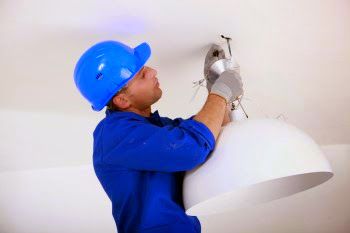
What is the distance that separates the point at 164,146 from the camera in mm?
833

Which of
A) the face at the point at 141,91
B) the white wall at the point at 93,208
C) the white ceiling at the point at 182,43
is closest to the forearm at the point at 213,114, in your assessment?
the face at the point at 141,91

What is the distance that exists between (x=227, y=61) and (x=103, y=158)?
53 centimetres

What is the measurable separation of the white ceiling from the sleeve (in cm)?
39

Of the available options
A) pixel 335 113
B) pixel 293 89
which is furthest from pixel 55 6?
pixel 335 113

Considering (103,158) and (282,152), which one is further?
(103,158)

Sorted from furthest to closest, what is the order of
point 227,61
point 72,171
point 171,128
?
1. point 72,171
2. point 227,61
3. point 171,128

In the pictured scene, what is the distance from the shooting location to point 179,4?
1.01 meters

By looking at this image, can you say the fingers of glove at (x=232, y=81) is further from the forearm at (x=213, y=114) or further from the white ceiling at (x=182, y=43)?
the white ceiling at (x=182, y=43)

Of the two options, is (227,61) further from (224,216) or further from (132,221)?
(224,216)

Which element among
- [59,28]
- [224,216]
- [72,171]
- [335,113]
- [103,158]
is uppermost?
[59,28]

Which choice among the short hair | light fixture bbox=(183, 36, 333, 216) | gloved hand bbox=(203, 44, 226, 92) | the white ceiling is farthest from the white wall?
light fixture bbox=(183, 36, 333, 216)

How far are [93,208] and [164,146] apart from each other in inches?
57.7

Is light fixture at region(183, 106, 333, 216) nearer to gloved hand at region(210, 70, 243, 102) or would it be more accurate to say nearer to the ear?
gloved hand at region(210, 70, 243, 102)

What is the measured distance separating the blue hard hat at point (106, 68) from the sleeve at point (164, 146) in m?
0.19
